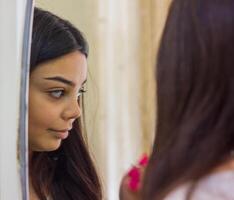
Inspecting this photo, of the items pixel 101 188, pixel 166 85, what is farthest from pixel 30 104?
pixel 166 85

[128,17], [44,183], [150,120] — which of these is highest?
[128,17]

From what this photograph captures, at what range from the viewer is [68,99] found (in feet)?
2.27

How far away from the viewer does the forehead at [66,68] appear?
68cm

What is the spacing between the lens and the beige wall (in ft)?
2.11

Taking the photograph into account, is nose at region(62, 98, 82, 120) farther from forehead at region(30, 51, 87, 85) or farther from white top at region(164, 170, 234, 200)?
white top at region(164, 170, 234, 200)

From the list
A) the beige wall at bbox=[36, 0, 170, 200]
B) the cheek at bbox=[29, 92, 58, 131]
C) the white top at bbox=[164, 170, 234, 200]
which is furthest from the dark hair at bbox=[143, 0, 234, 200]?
the cheek at bbox=[29, 92, 58, 131]

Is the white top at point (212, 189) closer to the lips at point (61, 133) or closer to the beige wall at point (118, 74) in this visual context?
the beige wall at point (118, 74)

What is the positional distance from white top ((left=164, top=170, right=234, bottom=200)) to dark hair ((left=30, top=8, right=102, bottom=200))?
27cm

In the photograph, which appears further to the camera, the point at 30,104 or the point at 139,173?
the point at 30,104

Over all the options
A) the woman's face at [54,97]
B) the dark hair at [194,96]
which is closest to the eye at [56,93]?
the woman's face at [54,97]

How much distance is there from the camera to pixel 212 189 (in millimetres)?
452

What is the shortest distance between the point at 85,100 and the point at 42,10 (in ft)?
0.49

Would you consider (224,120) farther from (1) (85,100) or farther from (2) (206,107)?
(1) (85,100)

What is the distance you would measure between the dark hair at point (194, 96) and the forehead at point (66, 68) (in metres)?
0.22
